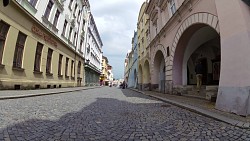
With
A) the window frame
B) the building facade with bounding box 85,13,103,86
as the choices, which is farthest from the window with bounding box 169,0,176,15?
the building facade with bounding box 85,13,103,86

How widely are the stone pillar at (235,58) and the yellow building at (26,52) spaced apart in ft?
36.7

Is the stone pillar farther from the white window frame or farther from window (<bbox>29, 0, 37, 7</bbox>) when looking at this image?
window (<bbox>29, 0, 37, 7</bbox>)

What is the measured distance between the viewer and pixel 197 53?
16109mm

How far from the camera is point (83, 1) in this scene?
30516 millimetres

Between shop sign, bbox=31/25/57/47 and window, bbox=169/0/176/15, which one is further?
shop sign, bbox=31/25/57/47

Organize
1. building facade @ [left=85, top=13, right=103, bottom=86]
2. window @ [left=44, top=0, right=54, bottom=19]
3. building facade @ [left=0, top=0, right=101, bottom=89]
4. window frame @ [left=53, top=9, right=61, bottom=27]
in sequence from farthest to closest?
building facade @ [left=85, top=13, right=103, bottom=86] → window frame @ [left=53, top=9, right=61, bottom=27] → window @ [left=44, top=0, right=54, bottom=19] → building facade @ [left=0, top=0, right=101, bottom=89]

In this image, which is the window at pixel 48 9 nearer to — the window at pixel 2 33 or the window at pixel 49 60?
the window at pixel 49 60

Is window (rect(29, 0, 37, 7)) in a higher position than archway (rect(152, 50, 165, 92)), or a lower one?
higher

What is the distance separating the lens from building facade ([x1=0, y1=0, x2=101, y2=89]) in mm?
11492

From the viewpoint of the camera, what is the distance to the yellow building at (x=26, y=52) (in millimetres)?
11297

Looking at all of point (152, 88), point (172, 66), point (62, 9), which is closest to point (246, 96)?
point (172, 66)

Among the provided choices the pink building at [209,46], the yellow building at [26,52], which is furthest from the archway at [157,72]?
the yellow building at [26,52]

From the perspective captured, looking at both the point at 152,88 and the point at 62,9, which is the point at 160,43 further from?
the point at 62,9

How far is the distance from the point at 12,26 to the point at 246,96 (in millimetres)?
12626
